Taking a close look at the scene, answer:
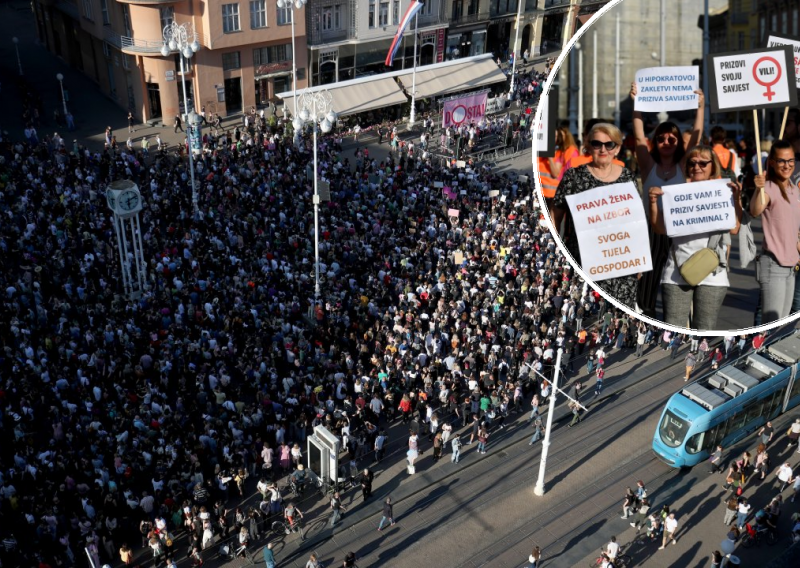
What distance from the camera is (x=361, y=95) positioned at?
52.9 metres

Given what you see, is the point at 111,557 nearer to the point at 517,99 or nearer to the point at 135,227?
the point at 135,227

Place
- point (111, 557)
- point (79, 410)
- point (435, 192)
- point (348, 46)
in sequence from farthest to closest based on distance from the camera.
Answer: point (348, 46), point (435, 192), point (79, 410), point (111, 557)

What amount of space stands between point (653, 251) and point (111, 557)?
65.2ft

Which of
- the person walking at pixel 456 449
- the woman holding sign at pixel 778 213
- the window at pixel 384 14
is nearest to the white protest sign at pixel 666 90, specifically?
the woman holding sign at pixel 778 213

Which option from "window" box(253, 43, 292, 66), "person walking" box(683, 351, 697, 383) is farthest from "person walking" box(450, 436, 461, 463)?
"window" box(253, 43, 292, 66)

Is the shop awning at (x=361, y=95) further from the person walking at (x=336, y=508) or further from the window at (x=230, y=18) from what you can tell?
the person walking at (x=336, y=508)

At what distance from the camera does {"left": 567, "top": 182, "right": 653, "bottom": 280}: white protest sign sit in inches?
230

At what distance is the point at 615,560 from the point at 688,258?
60.2 feet

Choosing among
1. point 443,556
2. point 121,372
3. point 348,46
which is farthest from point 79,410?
point 348,46

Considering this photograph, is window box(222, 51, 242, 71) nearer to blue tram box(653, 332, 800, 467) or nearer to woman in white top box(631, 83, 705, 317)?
blue tram box(653, 332, 800, 467)

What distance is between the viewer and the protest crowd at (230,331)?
22844 millimetres

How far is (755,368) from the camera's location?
89.0 ft

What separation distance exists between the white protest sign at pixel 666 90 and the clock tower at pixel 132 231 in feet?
87.3

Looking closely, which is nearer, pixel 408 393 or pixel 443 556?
pixel 443 556
